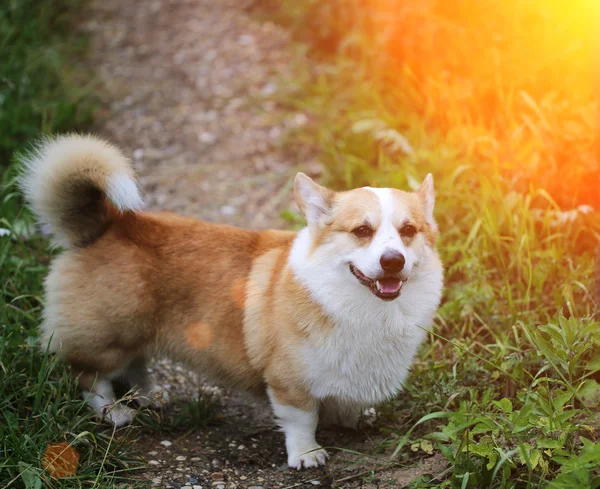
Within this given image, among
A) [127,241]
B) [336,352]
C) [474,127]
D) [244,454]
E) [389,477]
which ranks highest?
[474,127]

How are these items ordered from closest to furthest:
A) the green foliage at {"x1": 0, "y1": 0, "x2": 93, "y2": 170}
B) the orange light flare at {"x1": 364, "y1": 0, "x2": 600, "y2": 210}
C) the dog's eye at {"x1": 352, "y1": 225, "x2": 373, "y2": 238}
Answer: the dog's eye at {"x1": 352, "y1": 225, "x2": 373, "y2": 238}, the orange light flare at {"x1": 364, "y1": 0, "x2": 600, "y2": 210}, the green foliage at {"x1": 0, "y1": 0, "x2": 93, "y2": 170}

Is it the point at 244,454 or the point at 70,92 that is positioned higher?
the point at 70,92

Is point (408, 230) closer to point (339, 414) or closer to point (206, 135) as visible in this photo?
point (339, 414)

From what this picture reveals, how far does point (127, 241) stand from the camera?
3086 mm

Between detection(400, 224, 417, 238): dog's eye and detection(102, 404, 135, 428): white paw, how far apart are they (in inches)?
56.3

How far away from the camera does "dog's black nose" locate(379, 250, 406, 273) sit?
2.63 metres

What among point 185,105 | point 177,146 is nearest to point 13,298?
point 177,146

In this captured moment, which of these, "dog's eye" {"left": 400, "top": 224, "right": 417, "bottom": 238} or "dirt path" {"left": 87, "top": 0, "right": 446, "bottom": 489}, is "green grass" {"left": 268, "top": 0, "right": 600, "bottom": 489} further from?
"dog's eye" {"left": 400, "top": 224, "right": 417, "bottom": 238}

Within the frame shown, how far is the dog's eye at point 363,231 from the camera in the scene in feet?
9.19

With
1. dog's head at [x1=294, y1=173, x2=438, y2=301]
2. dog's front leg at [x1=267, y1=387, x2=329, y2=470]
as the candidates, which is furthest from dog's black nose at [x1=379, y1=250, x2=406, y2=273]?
dog's front leg at [x1=267, y1=387, x2=329, y2=470]

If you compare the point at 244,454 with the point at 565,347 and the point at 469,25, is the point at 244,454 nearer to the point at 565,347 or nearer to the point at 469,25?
the point at 565,347

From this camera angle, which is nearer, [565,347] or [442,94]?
[565,347]

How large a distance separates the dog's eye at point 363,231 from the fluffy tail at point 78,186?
91 cm

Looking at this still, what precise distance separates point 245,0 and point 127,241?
17.3 feet
